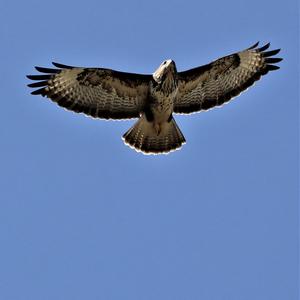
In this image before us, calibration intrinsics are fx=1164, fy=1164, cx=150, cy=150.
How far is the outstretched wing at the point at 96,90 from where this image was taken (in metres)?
17.5

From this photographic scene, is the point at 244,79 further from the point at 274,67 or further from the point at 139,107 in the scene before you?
the point at 139,107

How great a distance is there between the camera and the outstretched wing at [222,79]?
17875mm

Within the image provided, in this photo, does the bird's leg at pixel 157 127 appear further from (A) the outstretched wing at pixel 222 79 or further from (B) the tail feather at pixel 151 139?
(A) the outstretched wing at pixel 222 79

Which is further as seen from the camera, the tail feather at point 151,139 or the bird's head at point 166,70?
the tail feather at point 151,139

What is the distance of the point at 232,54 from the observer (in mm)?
18016

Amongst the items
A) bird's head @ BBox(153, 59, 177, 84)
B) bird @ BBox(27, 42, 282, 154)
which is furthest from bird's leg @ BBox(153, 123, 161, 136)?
bird's head @ BBox(153, 59, 177, 84)

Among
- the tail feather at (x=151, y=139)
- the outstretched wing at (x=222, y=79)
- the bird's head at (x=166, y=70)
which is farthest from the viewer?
the tail feather at (x=151, y=139)

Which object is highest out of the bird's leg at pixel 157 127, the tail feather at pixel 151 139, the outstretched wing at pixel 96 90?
the outstretched wing at pixel 96 90

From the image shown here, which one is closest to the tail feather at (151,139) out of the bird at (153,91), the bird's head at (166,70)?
the bird at (153,91)

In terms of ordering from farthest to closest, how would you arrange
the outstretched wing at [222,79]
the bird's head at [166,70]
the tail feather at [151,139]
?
the tail feather at [151,139]
the outstretched wing at [222,79]
the bird's head at [166,70]

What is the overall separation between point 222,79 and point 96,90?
1975 millimetres

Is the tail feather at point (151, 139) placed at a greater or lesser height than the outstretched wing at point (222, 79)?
lesser

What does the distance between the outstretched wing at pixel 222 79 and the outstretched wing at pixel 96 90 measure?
0.68 m

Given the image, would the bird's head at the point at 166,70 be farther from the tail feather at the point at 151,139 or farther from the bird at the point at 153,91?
the tail feather at the point at 151,139
